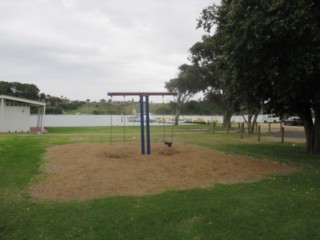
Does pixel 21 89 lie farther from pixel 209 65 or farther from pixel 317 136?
pixel 317 136

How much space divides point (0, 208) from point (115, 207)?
225cm

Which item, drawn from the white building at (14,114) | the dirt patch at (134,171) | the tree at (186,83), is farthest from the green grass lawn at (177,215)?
the tree at (186,83)

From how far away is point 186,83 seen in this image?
38.8m

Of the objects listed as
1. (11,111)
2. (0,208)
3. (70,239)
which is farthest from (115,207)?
(11,111)

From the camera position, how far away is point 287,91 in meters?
11.5

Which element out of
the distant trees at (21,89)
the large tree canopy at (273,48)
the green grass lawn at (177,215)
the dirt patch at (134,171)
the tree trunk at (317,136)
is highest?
the distant trees at (21,89)

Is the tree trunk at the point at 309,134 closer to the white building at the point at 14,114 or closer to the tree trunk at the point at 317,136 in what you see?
the tree trunk at the point at 317,136

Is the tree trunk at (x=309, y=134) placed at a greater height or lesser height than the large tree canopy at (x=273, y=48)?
lesser

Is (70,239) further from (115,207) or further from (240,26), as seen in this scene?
(240,26)

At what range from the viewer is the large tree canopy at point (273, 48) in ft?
32.2

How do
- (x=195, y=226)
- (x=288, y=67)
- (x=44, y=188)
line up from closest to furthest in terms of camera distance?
(x=195, y=226)
(x=44, y=188)
(x=288, y=67)

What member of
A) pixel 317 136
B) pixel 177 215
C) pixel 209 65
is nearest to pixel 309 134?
pixel 317 136

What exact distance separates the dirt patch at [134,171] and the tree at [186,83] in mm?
24450

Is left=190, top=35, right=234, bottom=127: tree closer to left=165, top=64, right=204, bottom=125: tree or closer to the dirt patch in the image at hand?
left=165, top=64, right=204, bottom=125: tree
